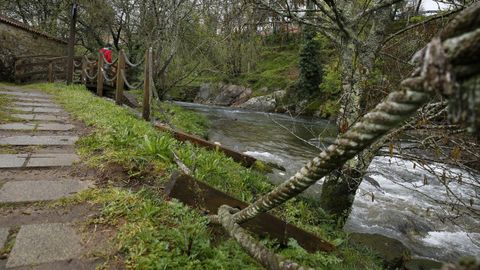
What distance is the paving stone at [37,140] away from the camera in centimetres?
446

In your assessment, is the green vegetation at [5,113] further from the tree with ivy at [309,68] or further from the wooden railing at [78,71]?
the tree with ivy at [309,68]

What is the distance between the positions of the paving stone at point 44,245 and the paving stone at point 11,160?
1484mm

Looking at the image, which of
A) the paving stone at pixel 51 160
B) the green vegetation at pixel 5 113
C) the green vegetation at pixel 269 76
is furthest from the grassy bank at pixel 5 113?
the green vegetation at pixel 269 76

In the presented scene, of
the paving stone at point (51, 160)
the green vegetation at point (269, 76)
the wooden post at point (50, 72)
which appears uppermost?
the green vegetation at point (269, 76)

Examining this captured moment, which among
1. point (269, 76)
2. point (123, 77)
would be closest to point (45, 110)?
point (123, 77)

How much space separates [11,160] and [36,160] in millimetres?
250

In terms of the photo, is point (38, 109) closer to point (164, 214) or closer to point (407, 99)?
point (164, 214)

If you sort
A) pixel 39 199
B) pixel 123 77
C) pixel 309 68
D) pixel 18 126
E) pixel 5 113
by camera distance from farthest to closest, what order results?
1. pixel 309 68
2. pixel 123 77
3. pixel 5 113
4. pixel 18 126
5. pixel 39 199

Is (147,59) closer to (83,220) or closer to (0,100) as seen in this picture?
(0,100)

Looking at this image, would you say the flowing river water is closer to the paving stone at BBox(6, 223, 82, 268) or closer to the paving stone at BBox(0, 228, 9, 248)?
the paving stone at BBox(6, 223, 82, 268)

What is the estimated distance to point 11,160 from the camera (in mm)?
3736

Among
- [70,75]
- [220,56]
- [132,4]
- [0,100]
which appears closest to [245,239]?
[0,100]

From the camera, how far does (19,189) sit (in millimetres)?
3020

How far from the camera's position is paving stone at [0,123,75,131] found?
5.29 metres
